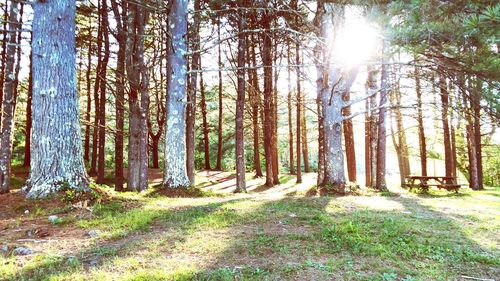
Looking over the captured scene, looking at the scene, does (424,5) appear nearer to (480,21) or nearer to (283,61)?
(480,21)

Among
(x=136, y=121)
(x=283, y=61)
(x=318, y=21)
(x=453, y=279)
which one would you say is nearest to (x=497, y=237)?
(x=453, y=279)

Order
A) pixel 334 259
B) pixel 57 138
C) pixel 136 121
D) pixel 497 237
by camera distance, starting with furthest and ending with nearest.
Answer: pixel 136 121, pixel 57 138, pixel 497 237, pixel 334 259

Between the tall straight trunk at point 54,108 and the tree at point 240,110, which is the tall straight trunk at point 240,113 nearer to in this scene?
the tree at point 240,110

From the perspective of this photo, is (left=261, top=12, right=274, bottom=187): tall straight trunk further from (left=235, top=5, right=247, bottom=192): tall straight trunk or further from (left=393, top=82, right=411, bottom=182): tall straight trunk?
(left=393, top=82, right=411, bottom=182): tall straight trunk

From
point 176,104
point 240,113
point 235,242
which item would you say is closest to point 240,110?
point 240,113

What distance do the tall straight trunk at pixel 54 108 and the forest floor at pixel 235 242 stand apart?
54 centimetres

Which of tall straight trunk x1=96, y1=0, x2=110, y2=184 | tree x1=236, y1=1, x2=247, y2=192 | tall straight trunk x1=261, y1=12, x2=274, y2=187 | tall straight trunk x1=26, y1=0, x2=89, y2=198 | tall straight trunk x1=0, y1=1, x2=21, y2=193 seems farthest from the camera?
tall straight trunk x1=261, y1=12, x2=274, y2=187

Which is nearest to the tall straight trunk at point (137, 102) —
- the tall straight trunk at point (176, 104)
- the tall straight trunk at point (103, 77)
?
the tall straight trunk at point (103, 77)

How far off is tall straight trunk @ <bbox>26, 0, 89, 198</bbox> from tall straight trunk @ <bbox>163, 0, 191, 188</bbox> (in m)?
2.70

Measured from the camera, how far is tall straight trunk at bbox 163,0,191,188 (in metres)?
9.13

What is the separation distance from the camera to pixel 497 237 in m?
5.12

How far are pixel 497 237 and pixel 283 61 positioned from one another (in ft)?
54.1

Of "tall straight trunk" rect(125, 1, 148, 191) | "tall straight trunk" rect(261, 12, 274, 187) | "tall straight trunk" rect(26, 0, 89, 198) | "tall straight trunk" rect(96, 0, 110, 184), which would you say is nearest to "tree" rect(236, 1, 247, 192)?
"tall straight trunk" rect(261, 12, 274, 187)

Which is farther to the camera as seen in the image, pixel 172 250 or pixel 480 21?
pixel 172 250
